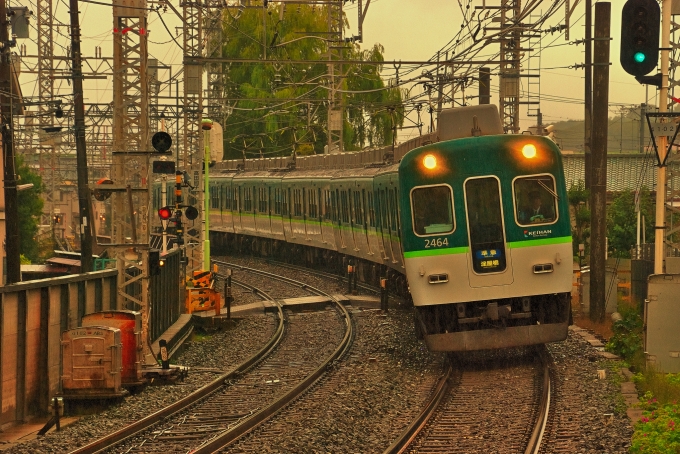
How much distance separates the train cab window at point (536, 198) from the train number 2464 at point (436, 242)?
932 mm

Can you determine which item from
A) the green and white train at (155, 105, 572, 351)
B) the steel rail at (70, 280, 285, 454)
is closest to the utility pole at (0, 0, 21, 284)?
the steel rail at (70, 280, 285, 454)

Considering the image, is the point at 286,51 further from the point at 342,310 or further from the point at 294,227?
the point at 342,310

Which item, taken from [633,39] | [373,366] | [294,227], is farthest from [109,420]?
[294,227]

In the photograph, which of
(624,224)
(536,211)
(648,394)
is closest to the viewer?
(648,394)

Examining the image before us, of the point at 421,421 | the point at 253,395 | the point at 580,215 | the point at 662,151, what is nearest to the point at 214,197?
the point at 580,215

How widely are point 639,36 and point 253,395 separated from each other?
5985 millimetres

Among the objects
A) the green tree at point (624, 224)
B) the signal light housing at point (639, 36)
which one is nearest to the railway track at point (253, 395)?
the signal light housing at point (639, 36)

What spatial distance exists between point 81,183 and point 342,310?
6.07m

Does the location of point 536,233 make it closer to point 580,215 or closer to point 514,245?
point 514,245

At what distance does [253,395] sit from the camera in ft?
44.0

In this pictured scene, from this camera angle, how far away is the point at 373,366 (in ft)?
49.5

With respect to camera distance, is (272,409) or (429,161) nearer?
(272,409)

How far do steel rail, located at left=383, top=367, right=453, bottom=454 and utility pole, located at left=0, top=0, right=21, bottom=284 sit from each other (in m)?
7.35

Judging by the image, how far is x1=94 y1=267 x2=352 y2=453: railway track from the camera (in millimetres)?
10727
